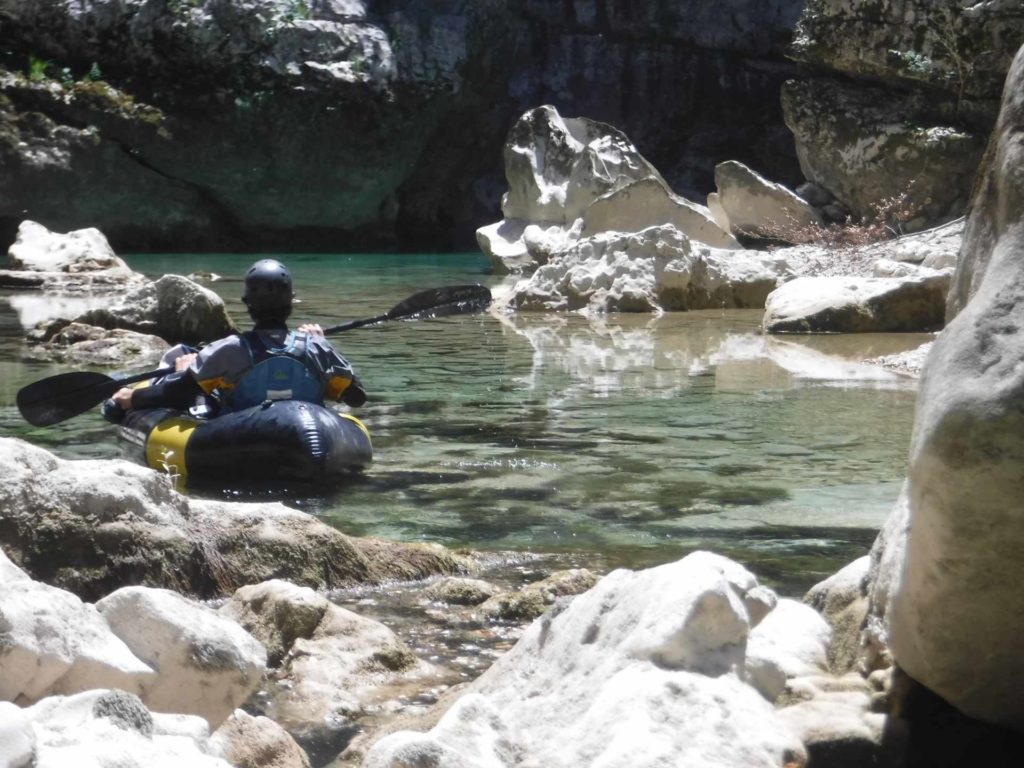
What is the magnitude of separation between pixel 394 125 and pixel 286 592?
24.9 m

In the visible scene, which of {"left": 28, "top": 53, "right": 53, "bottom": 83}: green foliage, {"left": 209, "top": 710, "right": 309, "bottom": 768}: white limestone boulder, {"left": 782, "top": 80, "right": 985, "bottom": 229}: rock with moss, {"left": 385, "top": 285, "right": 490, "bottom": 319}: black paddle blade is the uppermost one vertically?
{"left": 28, "top": 53, "right": 53, "bottom": 83}: green foliage

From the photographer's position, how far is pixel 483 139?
2998 cm

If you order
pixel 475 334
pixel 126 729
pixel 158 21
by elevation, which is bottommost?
pixel 475 334

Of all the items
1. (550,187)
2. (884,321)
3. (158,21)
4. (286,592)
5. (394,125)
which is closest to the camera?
(286,592)

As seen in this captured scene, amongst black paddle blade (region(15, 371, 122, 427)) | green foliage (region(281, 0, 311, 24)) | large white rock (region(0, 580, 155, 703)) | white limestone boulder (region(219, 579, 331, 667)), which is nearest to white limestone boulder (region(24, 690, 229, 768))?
large white rock (region(0, 580, 155, 703))

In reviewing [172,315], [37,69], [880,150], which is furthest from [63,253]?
[880,150]

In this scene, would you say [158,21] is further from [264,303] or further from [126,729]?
[126,729]

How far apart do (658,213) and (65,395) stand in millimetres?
10433

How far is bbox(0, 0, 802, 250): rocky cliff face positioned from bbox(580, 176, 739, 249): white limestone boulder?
39.6ft

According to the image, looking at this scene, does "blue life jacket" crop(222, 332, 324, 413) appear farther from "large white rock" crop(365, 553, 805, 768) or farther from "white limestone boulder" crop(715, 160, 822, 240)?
"white limestone boulder" crop(715, 160, 822, 240)

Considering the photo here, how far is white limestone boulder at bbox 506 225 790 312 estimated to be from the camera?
13414mm

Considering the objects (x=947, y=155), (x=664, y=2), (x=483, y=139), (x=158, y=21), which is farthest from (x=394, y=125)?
(x=947, y=155)

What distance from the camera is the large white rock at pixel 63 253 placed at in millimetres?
16625

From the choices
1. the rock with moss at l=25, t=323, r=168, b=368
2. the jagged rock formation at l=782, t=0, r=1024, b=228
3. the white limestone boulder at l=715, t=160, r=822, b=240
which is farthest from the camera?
the white limestone boulder at l=715, t=160, r=822, b=240
